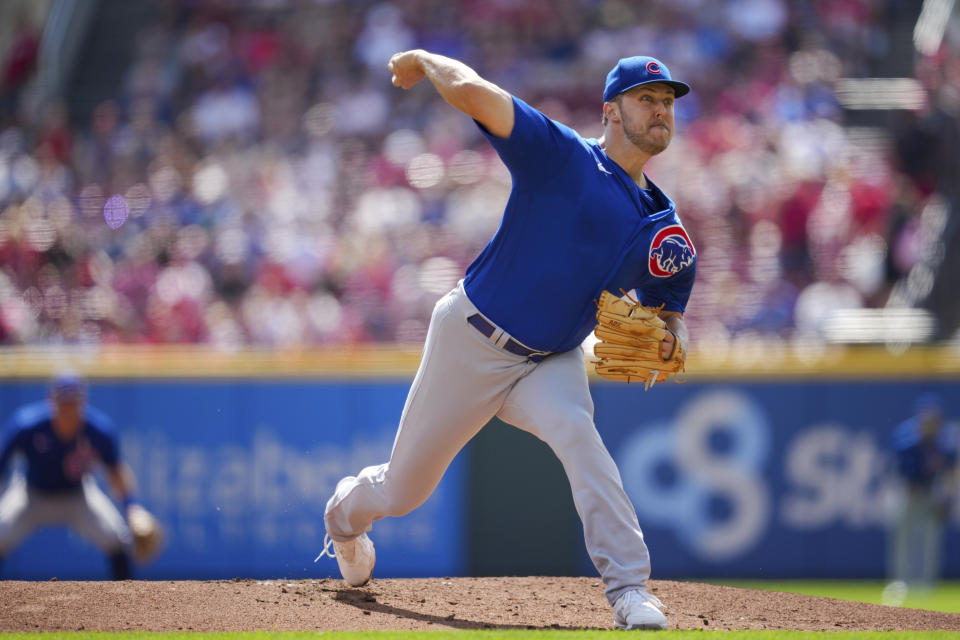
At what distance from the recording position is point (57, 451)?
8508 millimetres

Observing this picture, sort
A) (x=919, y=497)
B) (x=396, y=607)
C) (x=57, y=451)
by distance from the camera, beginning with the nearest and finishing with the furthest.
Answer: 1. (x=396, y=607)
2. (x=57, y=451)
3. (x=919, y=497)

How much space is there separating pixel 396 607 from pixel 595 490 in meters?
1.14

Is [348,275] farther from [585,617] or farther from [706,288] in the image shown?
[585,617]

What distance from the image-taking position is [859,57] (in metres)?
13.6

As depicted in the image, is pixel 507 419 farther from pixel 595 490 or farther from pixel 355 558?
pixel 355 558

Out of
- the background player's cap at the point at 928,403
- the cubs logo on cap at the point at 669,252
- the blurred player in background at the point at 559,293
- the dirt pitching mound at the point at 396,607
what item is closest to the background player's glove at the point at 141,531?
the dirt pitching mound at the point at 396,607

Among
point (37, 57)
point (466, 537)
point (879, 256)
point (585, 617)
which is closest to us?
point (585, 617)

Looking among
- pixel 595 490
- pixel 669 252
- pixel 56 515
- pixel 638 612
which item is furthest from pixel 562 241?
pixel 56 515

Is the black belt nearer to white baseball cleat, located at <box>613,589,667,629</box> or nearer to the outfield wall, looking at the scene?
white baseball cleat, located at <box>613,589,667,629</box>

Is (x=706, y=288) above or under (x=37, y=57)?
under

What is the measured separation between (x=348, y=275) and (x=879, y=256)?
15.3ft

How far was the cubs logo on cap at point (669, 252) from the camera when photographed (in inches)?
189

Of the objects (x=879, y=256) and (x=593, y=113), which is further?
(x=593, y=113)

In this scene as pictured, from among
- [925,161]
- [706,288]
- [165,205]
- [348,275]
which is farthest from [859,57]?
[165,205]
